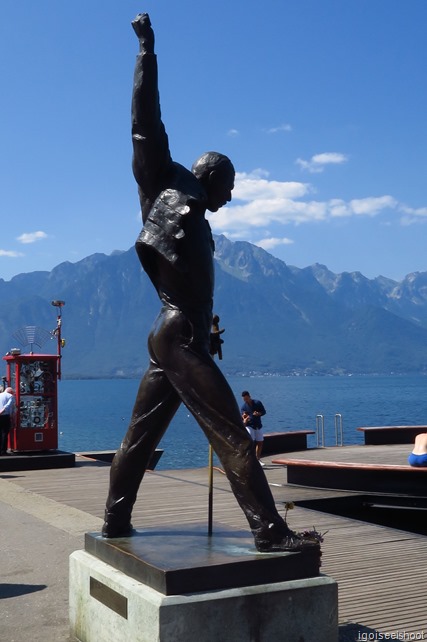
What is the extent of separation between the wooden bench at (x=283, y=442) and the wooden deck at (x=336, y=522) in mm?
976

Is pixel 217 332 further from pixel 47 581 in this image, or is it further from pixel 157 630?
pixel 47 581

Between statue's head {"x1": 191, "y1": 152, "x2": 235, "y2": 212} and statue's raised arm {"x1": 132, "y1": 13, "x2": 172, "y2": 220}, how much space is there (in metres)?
0.22

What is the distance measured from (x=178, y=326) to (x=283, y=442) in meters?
13.2

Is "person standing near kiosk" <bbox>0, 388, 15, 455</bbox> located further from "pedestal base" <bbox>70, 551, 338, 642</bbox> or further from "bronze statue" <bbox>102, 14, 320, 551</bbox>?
"pedestal base" <bbox>70, 551, 338, 642</bbox>

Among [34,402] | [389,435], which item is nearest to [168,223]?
[34,402]

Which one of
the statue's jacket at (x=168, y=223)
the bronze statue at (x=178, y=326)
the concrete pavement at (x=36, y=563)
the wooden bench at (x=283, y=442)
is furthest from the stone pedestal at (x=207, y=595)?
the wooden bench at (x=283, y=442)

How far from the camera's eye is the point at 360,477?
12.0 m

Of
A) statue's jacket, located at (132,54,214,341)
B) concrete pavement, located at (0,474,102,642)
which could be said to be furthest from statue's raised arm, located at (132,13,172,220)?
concrete pavement, located at (0,474,102,642)

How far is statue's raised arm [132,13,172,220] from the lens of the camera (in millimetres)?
4867

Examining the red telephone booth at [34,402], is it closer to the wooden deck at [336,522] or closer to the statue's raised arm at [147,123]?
the wooden deck at [336,522]

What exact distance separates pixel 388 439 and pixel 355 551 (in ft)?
37.8

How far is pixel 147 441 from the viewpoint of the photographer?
16.3 ft

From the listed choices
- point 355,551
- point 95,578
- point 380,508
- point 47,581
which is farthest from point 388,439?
point 95,578

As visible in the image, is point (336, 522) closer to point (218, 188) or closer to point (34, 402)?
point (218, 188)
